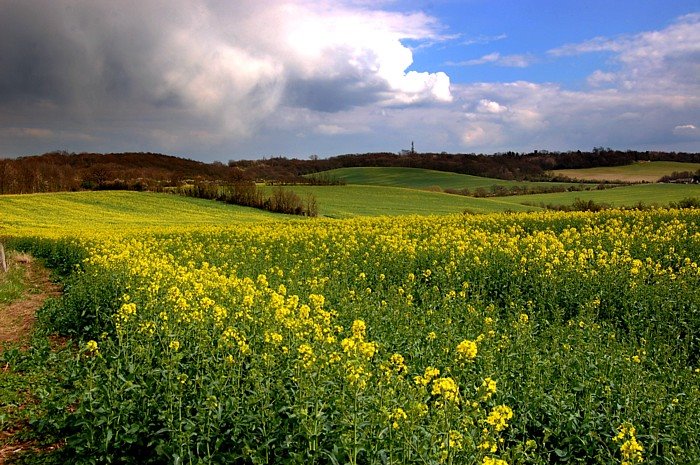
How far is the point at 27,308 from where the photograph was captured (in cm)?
1522

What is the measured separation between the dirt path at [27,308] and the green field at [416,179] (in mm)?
67974

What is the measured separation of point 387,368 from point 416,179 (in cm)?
10250

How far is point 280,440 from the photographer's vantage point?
527 cm

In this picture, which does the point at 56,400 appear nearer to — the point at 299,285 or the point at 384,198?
the point at 299,285

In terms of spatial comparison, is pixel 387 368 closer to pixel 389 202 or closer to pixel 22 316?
pixel 22 316

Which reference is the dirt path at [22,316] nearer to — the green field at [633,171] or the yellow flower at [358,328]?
the yellow flower at [358,328]

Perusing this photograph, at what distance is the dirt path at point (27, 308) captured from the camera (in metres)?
12.7

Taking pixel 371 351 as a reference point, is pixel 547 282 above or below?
below

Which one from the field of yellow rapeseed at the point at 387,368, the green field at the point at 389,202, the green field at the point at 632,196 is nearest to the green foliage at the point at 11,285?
the field of yellow rapeseed at the point at 387,368

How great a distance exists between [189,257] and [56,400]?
11472 mm

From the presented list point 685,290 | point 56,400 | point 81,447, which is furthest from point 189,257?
point 685,290

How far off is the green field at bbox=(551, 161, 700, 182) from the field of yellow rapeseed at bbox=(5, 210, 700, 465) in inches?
3457

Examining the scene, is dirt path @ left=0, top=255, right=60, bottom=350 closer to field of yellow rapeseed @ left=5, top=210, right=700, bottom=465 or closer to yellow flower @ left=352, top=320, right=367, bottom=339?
field of yellow rapeseed @ left=5, top=210, right=700, bottom=465

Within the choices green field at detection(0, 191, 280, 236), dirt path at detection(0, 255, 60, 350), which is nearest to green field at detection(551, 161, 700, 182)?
green field at detection(0, 191, 280, 236)
